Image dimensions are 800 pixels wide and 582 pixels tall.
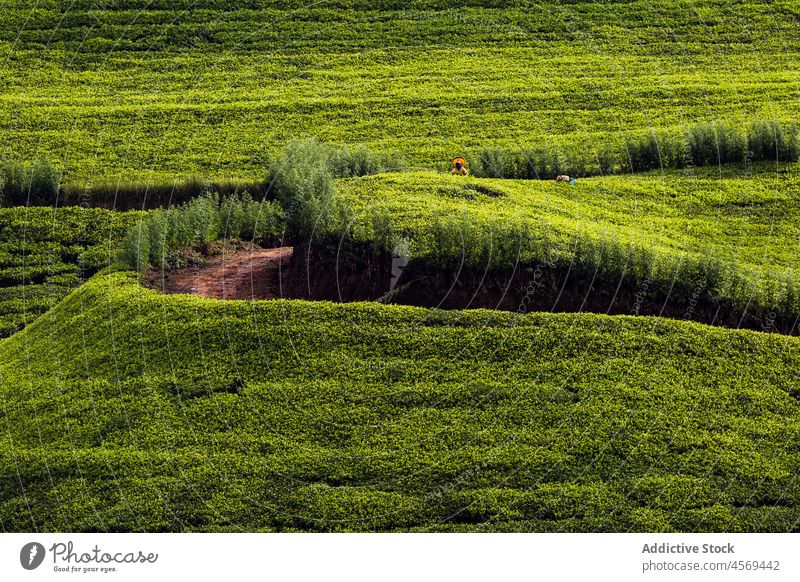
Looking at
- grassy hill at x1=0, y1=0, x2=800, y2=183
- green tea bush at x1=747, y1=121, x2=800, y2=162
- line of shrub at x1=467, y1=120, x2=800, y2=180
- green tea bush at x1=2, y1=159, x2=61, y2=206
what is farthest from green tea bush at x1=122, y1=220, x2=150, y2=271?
green tea bush at x1=747, y1=121, x2=800, y2=162

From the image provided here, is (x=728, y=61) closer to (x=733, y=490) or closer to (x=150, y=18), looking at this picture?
(x=150, y=18)

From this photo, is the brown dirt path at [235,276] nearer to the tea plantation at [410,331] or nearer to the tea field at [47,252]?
the tea plantation at [410,331]

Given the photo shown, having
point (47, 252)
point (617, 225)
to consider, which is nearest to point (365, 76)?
point (47, 252)

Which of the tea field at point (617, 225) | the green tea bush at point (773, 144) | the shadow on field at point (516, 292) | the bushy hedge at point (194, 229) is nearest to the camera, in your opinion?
the shadow on field at point (516, 292)

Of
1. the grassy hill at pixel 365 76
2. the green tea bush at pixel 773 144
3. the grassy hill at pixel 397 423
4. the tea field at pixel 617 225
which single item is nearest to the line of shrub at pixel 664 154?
the green tea bush at pixel 773 144

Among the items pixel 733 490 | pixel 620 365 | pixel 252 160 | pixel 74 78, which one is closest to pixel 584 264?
pixel 620 365

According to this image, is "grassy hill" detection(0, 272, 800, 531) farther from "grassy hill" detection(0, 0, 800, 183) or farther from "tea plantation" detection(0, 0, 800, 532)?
"grassy hill" detection(0, 0, 800, 183)
